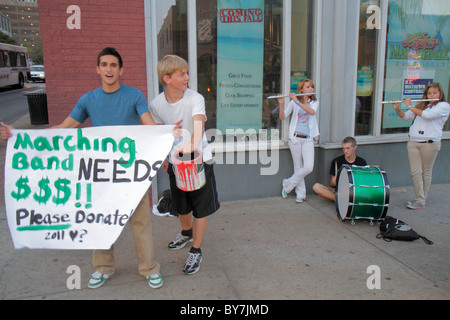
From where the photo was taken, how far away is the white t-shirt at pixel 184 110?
10.4 ft

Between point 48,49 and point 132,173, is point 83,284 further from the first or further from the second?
point 48,49

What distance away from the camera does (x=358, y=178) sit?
4.44m

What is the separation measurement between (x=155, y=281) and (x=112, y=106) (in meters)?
1.47

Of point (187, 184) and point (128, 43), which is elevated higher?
point (128, 43)

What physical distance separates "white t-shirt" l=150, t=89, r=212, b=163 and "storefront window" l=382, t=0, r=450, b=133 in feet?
14.0

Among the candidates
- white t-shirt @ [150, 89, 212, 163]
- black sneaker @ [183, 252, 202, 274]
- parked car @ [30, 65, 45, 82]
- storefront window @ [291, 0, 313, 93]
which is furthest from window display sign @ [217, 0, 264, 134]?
parked car @ [30, 65, 45, 82]

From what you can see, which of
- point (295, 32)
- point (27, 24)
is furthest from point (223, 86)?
point (27, 24)

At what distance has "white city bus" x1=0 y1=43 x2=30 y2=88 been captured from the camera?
24.8 metres

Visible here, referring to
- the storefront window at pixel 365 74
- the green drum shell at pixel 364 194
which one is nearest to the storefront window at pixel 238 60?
the storefront window at pixel 365 74

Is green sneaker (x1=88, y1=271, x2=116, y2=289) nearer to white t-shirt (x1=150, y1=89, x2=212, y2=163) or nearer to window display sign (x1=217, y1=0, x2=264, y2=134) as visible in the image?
white t-shirt (x1=150, y1=89, x2=212, y2=163)

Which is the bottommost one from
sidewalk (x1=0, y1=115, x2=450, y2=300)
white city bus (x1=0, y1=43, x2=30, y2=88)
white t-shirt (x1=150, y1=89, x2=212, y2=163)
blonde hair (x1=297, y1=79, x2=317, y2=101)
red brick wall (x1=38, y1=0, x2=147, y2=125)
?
sidewalk (x1=0, y1=115, x2=450, y2=300)

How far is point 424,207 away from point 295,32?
3.10 m

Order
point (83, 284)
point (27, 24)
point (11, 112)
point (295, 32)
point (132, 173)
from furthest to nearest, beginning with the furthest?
point (27, 24)
point (11, 112)
point (295, 32)
point (83, 284)
point (132, 173)

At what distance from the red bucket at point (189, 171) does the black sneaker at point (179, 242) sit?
3.03 feet
